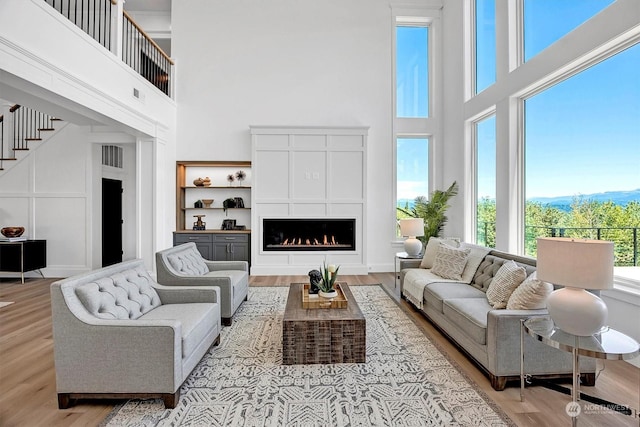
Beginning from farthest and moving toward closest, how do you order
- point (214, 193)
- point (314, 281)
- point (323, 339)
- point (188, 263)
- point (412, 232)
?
point (214, 193) → point (412, 232) → point (188, 263) → point (314, 281) → point (323, 339)

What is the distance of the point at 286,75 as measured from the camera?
7.23m

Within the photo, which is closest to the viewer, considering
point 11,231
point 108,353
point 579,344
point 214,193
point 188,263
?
point 579,344

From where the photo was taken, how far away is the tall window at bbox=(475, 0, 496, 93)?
5570 mm

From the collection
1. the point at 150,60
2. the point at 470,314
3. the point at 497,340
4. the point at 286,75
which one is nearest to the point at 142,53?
the point at 150,60

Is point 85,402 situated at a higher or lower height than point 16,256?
lower

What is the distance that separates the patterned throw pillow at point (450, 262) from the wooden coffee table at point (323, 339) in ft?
6.15

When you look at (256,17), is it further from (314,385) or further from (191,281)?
(314,385)

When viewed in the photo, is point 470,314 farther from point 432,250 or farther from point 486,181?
point 486,181

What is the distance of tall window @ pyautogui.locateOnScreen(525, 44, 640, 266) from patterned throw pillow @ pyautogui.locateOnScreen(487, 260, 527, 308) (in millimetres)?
1238

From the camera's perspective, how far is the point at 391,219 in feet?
23.9

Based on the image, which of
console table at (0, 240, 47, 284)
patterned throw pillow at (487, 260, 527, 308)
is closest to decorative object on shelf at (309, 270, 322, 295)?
patterned throw pillow at (487, 260, 527, 308)

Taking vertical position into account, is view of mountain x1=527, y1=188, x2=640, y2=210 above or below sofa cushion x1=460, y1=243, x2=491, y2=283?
above

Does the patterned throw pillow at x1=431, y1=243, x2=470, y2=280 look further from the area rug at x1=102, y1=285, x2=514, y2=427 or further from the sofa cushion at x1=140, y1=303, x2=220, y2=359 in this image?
the sofa cushion at x1=140, y1=303, x2=220, y2=359

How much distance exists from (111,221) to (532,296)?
323 inches
